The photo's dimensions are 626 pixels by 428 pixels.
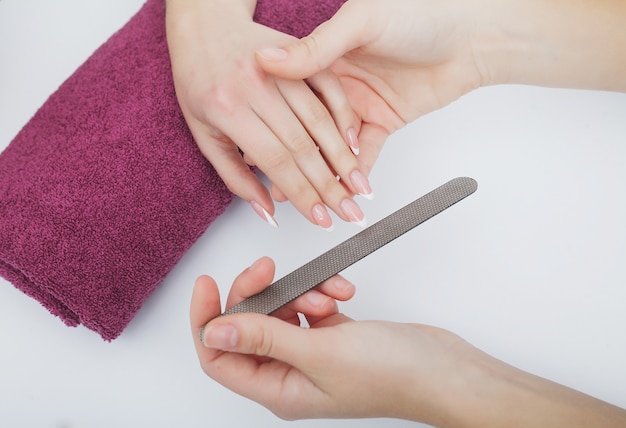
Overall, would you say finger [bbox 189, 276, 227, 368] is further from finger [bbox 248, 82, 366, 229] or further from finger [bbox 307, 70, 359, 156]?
finger [bbox 307, 70, 359, 156]

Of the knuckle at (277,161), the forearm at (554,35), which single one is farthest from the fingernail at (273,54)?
the forearm at (554,35)

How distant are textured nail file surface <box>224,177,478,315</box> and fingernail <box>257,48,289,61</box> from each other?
230 millimetres

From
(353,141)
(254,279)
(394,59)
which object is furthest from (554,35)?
(254,279)

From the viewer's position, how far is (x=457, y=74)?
2.78ft

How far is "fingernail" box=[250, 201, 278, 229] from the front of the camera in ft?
2.48

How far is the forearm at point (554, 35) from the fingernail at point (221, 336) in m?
0.57

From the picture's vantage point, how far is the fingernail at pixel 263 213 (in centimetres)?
75

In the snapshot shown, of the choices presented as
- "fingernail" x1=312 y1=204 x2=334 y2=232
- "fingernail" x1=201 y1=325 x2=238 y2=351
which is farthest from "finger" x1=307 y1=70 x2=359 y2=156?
"fingernail" x1=201 y1=325 x2=238 y2=351

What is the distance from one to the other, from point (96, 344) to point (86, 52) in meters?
0.46

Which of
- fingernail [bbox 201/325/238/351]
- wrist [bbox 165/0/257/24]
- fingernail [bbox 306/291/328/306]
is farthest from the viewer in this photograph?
wrist [bbox 165/0/257/24]

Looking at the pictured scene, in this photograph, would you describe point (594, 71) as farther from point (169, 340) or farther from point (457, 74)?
point (169, 340)

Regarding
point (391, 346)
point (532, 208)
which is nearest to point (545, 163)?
point (532, 208)

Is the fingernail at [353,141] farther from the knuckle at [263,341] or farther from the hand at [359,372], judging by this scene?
the knuckle at [263,341]

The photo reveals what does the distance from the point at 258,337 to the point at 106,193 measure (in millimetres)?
301
